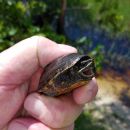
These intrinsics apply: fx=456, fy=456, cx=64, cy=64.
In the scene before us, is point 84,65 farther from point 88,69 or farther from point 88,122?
point 88,122

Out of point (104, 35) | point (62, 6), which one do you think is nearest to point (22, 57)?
point (62, 6)

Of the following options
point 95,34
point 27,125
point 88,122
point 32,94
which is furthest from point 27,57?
point 95,34

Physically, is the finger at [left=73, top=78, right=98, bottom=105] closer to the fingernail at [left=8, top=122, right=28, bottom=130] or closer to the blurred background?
the fingernail at [left=8, top=122, right=28, bottom=130]

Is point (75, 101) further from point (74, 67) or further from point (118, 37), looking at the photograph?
point (118, 37)

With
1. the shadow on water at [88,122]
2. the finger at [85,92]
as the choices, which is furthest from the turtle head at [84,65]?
the shadow on water at [88,122]

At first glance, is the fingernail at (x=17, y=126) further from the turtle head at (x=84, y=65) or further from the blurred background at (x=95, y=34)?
the blurred background at (x=95, y=34)
